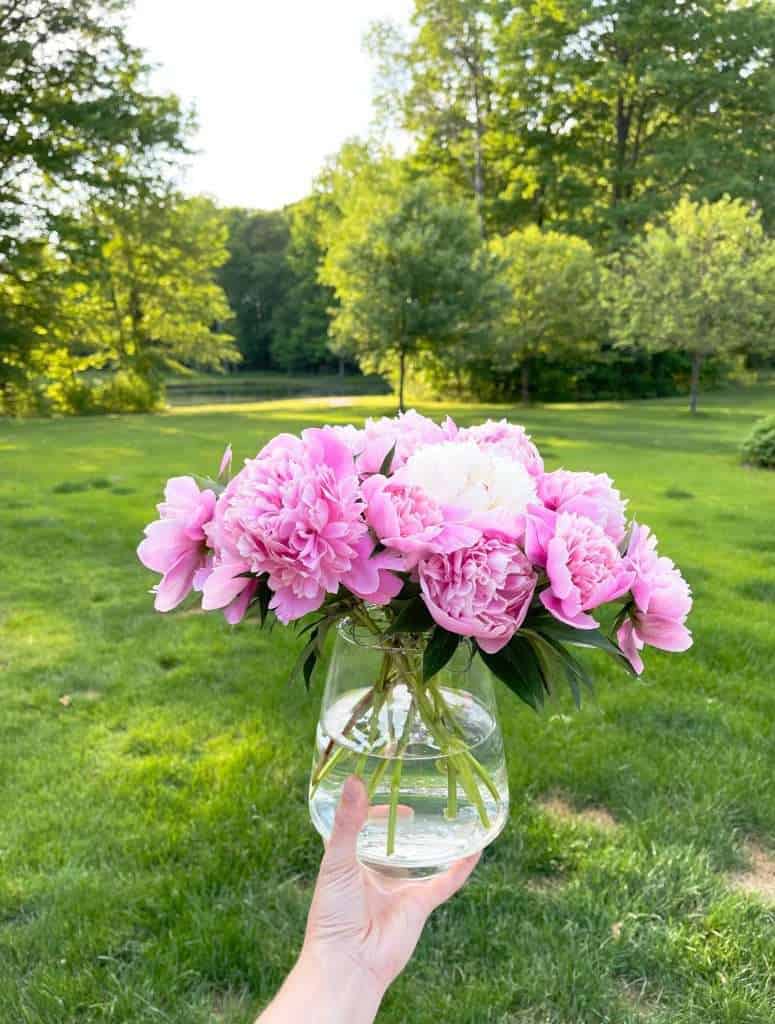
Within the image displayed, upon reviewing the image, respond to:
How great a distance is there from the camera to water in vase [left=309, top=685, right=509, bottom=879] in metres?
1.29

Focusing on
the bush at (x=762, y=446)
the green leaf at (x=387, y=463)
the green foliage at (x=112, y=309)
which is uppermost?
the green foliage at (x=112, y=309)

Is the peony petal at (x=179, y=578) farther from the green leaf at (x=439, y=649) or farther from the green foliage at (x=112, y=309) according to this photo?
the green foliage at (x=112, y=309)

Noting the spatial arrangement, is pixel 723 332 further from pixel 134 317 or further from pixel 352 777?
pixel 352 777

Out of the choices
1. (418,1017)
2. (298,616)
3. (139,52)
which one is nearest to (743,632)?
(418,1017)

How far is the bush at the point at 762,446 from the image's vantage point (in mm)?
11039

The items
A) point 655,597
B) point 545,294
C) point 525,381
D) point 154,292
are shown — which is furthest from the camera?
point 154,292

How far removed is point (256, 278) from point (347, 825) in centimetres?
5719

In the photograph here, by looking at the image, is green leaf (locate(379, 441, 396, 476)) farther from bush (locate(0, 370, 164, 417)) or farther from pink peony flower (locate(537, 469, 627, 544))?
bush (locate(0, 370, 164, 417))

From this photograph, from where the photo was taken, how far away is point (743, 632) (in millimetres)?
4473

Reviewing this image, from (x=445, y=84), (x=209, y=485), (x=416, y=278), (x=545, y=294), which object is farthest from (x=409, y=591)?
(x=445, y=84)

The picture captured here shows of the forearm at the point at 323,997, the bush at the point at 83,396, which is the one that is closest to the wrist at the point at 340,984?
the forearm at the point at 323,997

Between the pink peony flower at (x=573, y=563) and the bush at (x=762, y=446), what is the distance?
1137 centimetres

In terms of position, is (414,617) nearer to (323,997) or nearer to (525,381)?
(323,997)

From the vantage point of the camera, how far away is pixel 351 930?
1308 mm
